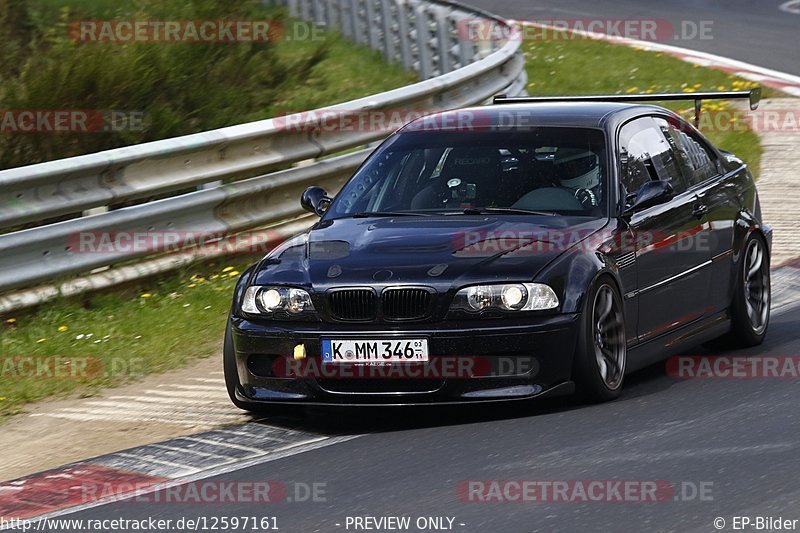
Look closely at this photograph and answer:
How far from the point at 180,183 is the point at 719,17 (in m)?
17.3

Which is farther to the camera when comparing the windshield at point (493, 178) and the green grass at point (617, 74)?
the green grass at point (617, 74)

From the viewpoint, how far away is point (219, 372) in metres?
9.12

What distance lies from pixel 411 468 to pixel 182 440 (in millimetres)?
1394

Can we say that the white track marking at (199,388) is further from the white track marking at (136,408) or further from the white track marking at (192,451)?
the white track marking at (192,451)

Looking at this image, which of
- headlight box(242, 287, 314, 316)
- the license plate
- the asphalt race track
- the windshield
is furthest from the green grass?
the license plate

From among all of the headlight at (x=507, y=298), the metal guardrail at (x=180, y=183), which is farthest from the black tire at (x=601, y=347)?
the metal guardrail at (x=180, y=183)

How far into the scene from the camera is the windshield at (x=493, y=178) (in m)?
8.28

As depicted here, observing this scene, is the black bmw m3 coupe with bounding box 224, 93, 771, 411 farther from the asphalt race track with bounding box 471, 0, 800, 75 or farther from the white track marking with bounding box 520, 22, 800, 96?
the asphalt race track with bounding box 471, 0, 800, 75

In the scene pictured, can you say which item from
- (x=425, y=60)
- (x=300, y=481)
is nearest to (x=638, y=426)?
(x=300, y=481)

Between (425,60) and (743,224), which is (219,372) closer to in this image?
(743,224)

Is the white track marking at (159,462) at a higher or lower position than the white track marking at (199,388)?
higher

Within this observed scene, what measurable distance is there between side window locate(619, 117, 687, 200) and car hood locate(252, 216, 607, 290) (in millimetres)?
582

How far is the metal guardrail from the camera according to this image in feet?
31.8

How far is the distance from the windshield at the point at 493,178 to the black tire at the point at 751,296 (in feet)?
4.74
